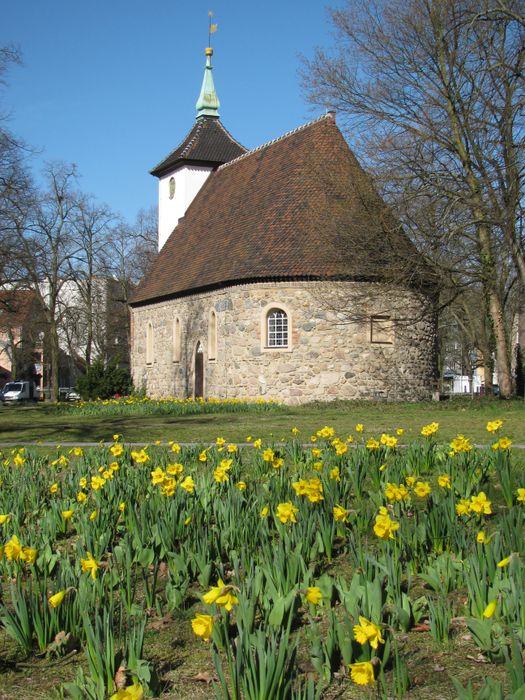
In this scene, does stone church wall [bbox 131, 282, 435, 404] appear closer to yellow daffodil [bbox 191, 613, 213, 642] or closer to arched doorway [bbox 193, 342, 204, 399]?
arched doorway [bbox 193, 342, 204, 399]

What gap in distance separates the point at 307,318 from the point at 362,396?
3.07 m

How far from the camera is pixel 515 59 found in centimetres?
2453

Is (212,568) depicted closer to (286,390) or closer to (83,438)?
(83,438)

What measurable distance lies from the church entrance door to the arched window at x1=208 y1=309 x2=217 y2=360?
109 centimetres

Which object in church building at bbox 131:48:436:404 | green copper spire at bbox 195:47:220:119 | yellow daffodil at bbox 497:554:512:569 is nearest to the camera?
yellow daffodil at bbox 497:554:512:569

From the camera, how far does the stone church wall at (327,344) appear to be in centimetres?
2733

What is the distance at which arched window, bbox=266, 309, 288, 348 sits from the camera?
28.0 metres

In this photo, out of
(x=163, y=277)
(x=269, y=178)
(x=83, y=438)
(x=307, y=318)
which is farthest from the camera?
(x=163, y=277)

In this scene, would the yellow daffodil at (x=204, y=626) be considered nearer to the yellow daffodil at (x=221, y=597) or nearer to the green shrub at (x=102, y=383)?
the yellow daffodil at (x=221, y=597)

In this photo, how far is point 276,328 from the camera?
1106 inches

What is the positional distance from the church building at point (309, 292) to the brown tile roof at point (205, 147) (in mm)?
6676

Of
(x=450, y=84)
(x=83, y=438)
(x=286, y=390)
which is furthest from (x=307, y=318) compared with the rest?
(x=83, y=438)

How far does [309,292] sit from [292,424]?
36.0 feet

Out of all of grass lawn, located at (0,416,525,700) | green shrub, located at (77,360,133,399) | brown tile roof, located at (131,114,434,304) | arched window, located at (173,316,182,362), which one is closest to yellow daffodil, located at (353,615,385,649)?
grass lawn, located at (0,416,525,700)
